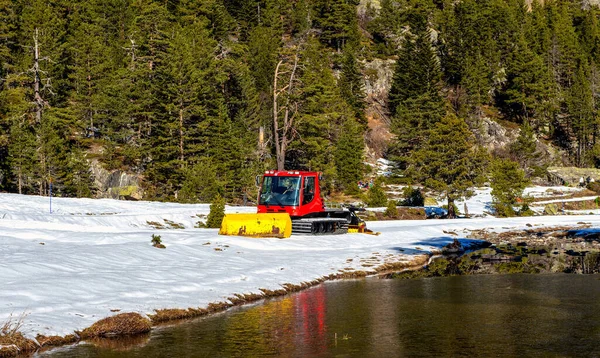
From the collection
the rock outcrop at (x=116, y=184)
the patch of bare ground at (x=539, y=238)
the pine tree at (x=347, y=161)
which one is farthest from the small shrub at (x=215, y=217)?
the pine tree at (x=347, y=161)

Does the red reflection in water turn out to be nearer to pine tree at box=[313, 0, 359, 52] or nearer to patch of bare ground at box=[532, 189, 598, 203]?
patch of bare ground at box=[532, 189, 598, 203]

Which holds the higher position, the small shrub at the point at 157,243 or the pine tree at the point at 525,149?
the pine tree at the point at 525,149

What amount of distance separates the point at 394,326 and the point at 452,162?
4036cm

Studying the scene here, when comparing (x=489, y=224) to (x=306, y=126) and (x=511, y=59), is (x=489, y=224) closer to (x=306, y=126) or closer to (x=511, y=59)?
(x=306, y=126)

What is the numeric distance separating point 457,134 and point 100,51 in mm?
44055

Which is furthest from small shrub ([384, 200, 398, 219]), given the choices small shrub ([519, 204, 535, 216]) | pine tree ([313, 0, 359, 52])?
pine tree ([313, 0, 359, 52])

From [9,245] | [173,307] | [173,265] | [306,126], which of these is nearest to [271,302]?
[173,307]

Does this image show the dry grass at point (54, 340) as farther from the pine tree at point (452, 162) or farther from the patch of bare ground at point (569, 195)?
the patch of bare ground at point (569, 195)

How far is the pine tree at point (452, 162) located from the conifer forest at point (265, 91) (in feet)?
0.55

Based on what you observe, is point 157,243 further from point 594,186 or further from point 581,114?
point 581,114

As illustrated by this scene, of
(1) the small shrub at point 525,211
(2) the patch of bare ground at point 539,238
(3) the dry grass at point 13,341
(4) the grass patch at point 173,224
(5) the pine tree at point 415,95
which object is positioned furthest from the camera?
(5) the pine tree at point 415,95

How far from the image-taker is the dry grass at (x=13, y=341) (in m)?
10.4

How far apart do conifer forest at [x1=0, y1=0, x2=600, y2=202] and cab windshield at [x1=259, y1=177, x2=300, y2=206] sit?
18.4 meters

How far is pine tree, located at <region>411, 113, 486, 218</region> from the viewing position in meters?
50.5
